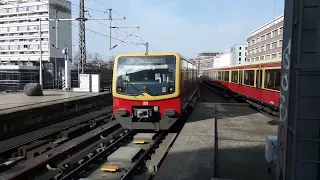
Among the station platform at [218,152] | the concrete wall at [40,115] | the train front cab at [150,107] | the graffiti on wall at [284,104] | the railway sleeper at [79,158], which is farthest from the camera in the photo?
the concrete wall at [40,115]

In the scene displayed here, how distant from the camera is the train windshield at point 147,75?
32.2 ft

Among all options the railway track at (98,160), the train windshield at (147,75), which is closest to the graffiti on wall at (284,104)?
the railway track at (98,160)

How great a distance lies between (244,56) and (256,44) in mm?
14239

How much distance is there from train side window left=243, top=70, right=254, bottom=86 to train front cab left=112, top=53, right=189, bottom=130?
27.9 feet

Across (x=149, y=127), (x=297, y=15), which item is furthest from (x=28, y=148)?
(x=297, y=15)

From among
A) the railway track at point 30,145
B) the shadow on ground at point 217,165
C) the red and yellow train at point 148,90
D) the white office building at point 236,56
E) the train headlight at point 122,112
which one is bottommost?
the railway track at point 30,145

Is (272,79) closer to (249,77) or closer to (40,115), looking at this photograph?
(249,77)

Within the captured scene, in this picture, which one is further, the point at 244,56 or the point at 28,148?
the point at 244,56

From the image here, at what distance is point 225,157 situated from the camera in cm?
773

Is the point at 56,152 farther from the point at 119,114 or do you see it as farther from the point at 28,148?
the point at 119,114

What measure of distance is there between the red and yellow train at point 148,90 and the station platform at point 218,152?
3.26 ft

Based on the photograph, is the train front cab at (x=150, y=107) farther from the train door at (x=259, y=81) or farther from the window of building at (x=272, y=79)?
the train door at (x=259, y=81)

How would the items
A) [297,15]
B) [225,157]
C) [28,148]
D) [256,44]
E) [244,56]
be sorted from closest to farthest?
[297,15] → [225,157] → [28,148] → [256,44] → [244,56]

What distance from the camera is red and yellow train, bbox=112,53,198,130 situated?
9789mm
